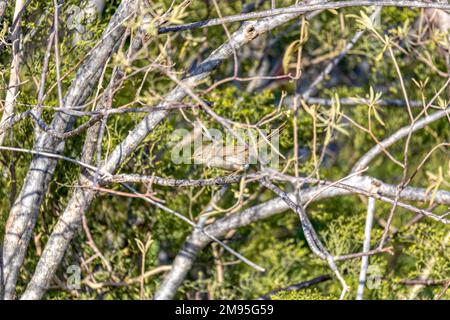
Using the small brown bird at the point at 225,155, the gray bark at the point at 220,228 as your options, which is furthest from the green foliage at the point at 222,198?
the small brown bird at the point at 225,155

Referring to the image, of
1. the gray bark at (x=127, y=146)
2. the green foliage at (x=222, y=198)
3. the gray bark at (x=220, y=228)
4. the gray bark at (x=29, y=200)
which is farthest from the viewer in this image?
the green foliage at (x=222, y=198)

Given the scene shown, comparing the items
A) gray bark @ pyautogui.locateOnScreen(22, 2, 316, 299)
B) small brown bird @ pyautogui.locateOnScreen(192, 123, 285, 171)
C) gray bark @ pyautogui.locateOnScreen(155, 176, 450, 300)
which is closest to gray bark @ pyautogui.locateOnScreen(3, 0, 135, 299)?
gray bark @ pyautogui.locateOnScreen(22, 2, 316, 299)

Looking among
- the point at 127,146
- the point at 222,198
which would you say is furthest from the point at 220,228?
the point at 127,146

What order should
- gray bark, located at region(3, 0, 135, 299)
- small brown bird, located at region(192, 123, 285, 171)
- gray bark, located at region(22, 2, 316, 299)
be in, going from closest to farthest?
small brown bird, located at region(192, 123, 285, 171), gray bark, located at region(22, 2, 316, 299), gray bark, located at region(3, 0, 135, 299)

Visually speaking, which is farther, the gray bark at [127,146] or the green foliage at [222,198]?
the green foliage at [222,198]

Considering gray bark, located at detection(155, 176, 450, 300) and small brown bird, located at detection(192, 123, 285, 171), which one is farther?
gray bark, located at detection(155, 176, 450, 300)

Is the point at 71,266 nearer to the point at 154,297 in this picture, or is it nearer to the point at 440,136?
the point at 154,297

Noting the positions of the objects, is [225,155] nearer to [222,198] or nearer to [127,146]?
[127,146]

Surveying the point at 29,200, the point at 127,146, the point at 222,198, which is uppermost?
the point at 222,198

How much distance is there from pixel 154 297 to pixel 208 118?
0.98 m

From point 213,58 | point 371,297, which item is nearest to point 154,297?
point 371,297

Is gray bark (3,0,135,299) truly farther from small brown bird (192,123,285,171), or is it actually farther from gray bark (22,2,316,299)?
small brown bird (192,123,285,171)

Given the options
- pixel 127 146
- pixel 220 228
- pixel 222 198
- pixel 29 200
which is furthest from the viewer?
pixel 222 198

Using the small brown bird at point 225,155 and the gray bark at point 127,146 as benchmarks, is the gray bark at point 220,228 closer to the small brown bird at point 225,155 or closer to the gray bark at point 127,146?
the small brown bird at point 225,155
